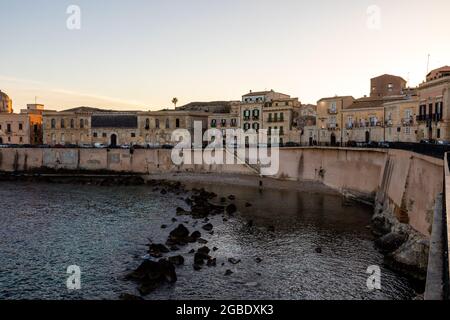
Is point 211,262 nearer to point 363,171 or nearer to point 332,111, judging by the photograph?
point 363,171

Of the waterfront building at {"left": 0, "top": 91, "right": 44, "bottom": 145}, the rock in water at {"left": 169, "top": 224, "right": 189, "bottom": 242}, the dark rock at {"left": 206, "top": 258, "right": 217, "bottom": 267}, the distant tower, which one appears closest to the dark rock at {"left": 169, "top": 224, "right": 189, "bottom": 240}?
the rock in water at {"left": 169, "top": 224, "right": 189, "bottom": 242}

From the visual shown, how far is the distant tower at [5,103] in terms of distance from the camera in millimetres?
96000

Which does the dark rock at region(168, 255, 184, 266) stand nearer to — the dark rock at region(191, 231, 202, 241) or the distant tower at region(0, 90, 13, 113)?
the dark rock at region(191, 231, 202, 241)

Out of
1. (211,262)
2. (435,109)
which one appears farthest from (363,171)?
(211,262)

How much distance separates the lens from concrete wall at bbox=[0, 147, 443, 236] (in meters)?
23.7

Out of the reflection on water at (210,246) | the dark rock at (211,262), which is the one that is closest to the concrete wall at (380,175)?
the reflection on water at (210,246)

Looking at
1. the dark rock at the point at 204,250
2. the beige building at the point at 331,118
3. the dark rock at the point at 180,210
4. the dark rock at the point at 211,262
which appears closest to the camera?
the dark rock at the point at 211,262

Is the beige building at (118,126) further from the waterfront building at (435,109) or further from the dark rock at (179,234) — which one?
the dark rock at (179,234)

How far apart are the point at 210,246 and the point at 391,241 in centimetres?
1200

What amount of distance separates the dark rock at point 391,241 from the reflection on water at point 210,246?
0.76 metres

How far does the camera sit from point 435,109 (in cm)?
4469
